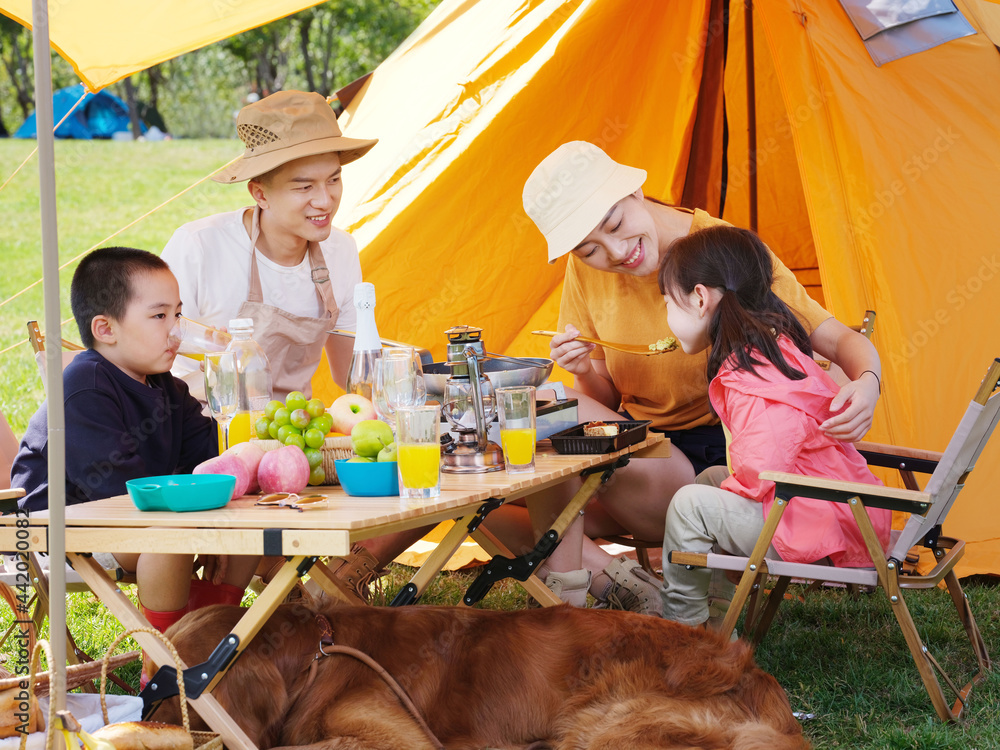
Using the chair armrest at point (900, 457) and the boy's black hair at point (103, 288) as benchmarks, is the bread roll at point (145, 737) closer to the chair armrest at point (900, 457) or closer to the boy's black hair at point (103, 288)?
the boy's black hair at point (103, 288)

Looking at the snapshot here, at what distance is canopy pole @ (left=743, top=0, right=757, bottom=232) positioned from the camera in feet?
15.4

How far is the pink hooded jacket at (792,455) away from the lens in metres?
2.53

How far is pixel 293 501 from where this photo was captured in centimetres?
194

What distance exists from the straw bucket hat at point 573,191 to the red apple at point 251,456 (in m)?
1.17

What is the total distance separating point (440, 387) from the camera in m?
2.52

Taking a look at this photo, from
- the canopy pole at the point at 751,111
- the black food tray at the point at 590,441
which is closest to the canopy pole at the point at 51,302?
the black food tray at the point at 590,441

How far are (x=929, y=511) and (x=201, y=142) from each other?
16282mm

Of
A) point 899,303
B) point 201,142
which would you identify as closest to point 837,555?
point 899,303

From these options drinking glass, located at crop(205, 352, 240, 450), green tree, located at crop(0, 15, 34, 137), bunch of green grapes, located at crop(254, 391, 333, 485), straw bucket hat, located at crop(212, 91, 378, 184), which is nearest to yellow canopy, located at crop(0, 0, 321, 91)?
straw bucket hat, located at crop(212, 91, 378, 184)

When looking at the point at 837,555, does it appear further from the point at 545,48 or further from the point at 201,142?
the point at 201,142

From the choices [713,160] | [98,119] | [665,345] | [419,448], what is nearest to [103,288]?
[419,448]

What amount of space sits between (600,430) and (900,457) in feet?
3.14

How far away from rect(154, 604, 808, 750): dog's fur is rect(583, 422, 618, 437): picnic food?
1.51 ft

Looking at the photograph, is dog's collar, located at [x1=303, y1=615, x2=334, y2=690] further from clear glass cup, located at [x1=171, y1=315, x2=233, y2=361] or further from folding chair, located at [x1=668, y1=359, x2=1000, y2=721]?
clear glass cup, located at [x1=171, y1=315, x2=233, y2=361]
